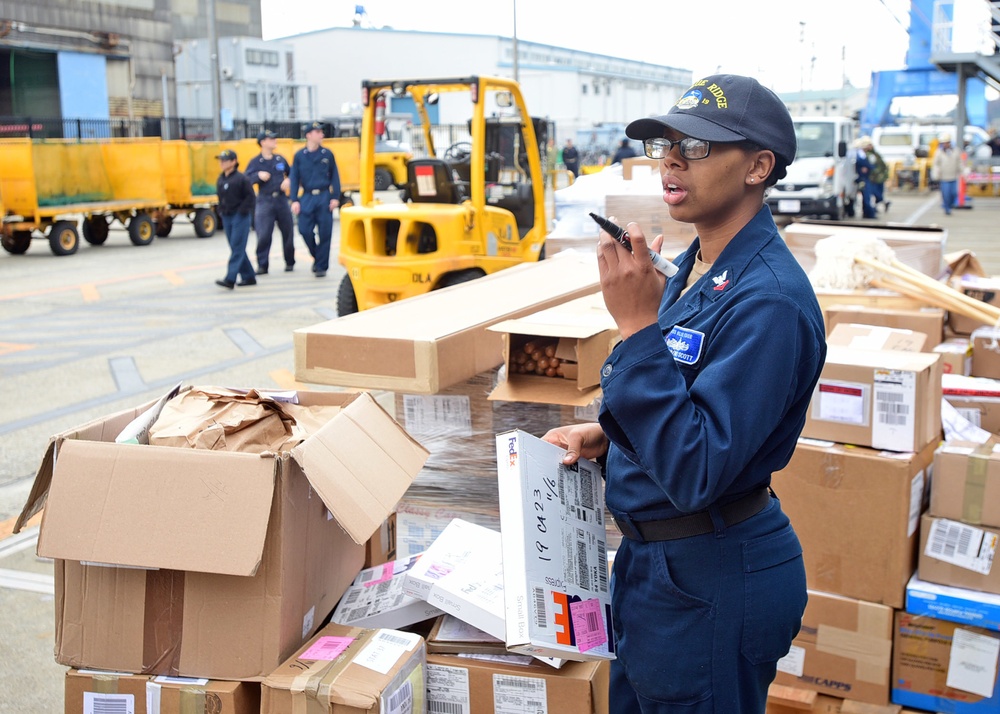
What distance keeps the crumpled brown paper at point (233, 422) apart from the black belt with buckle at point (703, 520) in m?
1.25

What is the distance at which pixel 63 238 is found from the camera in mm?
16031

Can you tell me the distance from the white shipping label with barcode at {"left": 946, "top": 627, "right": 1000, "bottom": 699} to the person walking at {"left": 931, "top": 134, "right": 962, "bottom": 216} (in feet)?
65.5

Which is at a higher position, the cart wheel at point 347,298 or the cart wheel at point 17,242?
the cart wheel at point 17,242

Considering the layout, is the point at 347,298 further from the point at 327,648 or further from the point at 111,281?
the point at 327,648

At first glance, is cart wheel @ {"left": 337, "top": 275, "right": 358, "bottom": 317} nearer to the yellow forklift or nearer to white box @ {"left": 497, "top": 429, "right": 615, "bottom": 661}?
the yellow forklift

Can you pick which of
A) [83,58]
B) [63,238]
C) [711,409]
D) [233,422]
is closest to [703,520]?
[711,409]

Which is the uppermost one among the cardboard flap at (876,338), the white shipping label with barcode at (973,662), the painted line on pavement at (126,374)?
the cardboard flap at (876,338)

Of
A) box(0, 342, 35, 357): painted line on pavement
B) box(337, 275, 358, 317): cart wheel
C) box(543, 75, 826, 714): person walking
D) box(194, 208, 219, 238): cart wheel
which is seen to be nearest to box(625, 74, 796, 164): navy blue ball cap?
box(543, 75, 826, 714): person walking

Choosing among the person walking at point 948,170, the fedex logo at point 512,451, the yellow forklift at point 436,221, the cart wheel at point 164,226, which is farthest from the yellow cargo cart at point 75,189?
the person walking at point 948,170

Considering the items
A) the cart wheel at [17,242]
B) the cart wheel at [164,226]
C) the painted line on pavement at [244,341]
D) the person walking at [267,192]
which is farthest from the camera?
the cart wheel at [164,226]

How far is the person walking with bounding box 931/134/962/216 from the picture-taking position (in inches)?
821

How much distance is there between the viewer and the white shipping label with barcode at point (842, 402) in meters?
3.31

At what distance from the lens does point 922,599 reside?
319 cm

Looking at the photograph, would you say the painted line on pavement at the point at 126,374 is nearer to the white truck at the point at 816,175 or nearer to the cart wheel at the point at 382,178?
the white truck at the point at 816,175
